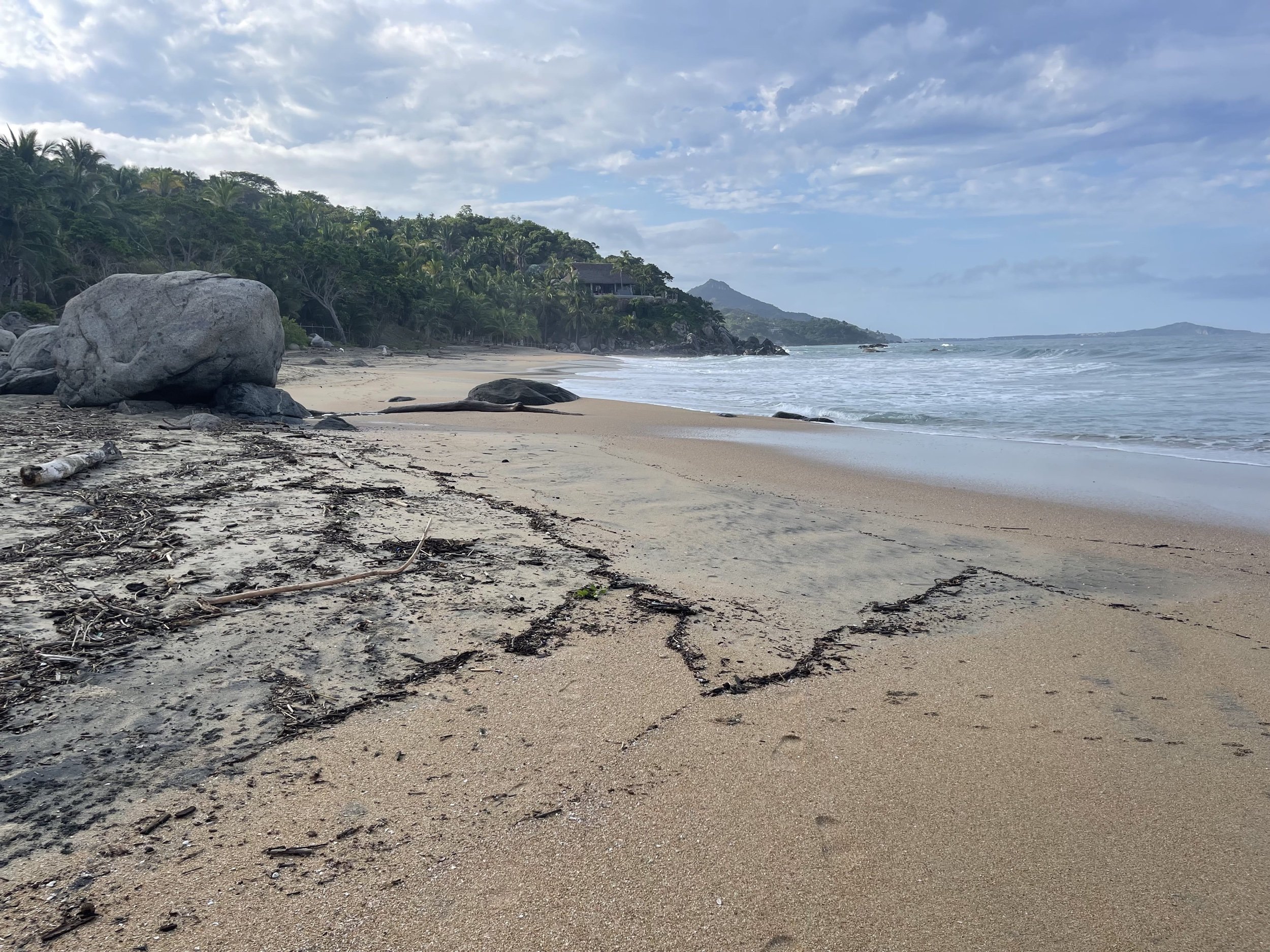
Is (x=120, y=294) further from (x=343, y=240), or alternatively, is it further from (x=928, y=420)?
(x=343, y=240)

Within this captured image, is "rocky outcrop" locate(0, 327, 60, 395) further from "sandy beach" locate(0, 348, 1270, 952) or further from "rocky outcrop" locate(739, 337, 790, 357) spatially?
"rocky outcrop" locate(739, 337, 790, 357)

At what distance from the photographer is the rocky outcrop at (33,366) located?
9648 millimetres

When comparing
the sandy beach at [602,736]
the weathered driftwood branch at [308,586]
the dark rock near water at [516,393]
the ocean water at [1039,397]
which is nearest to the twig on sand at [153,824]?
the sandy beach at [602,736]

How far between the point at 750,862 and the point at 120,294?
9.86 m

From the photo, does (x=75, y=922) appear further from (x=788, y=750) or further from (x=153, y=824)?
(x=788, y=750)

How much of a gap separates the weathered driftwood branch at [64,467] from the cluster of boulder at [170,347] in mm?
3394

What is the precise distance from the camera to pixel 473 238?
76.5 m

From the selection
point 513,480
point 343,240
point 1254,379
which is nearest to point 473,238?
point 343,240

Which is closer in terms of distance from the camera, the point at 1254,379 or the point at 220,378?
the point at 220,378

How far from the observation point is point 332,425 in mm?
8625

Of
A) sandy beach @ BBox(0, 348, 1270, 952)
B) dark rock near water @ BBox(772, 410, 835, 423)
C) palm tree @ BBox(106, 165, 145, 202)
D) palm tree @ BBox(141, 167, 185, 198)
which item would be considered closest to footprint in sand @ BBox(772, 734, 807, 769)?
sandy beach @ BBox(0, 348, 1270, 952)

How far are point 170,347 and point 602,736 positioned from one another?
8.36 metres

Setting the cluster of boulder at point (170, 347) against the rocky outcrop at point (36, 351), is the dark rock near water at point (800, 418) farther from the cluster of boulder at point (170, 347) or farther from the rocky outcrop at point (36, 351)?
the rocky outcrop at point (36, 351)

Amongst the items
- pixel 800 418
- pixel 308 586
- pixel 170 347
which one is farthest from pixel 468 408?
pixel 308 586
